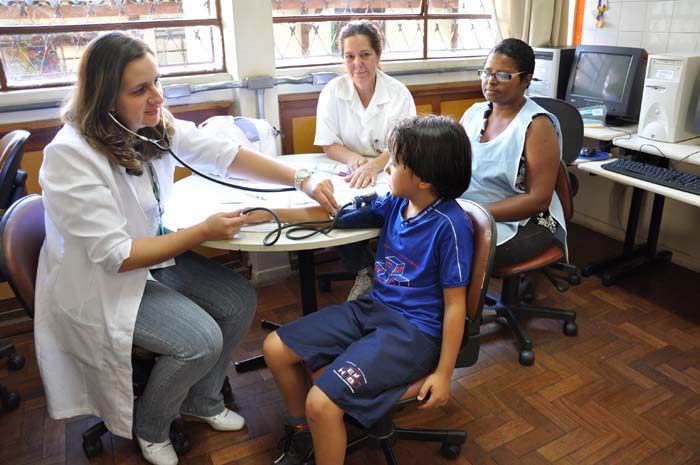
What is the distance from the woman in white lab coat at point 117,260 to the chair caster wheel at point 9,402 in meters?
0.50

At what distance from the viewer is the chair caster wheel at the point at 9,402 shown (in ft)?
6.25

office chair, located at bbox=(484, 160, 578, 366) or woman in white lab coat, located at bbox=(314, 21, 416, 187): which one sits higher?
woman in white lab coat, located at bbox=(314, 21, 416, 187)

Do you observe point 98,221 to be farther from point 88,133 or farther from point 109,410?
point 109,410

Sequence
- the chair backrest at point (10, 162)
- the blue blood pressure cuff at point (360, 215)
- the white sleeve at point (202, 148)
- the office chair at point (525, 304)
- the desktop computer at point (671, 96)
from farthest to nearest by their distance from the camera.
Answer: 1. the desktop computer at point (671, 96)
2. the office chair at point (525, 304)
3. the chair backrest at point (10, 162)
4. the white sleeve at point (202, 148)
5. the blue blood pressure cuff at point (360, 215)

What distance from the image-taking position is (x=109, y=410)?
5.06 ft

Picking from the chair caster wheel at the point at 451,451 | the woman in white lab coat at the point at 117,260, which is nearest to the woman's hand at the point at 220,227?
the woman in white lab coat at the point at 117,260

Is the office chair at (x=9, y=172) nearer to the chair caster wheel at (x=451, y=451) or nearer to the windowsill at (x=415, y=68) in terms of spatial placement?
the windowsill at (x=415, y=68)

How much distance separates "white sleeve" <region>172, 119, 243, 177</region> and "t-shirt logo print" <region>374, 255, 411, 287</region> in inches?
24.5

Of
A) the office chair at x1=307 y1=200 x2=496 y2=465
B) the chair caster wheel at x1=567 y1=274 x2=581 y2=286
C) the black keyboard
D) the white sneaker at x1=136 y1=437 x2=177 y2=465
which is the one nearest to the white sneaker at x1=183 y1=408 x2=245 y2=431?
the white sneaker at x1=136 y1=437 x2=177 y2=465

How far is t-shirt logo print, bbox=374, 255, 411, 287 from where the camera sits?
1.46 meters

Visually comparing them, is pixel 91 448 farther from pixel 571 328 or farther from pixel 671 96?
pixel 671 96

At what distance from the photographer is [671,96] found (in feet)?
7.91

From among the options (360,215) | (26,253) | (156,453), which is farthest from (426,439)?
(26,253)

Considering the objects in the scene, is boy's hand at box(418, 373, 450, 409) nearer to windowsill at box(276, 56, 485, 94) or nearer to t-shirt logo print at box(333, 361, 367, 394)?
t-shirt logo print at box(333, 361, 367, 394)
